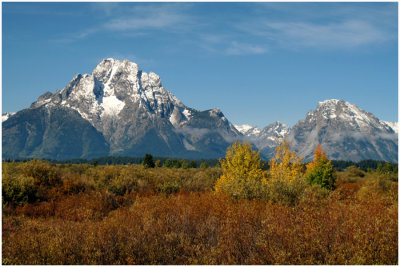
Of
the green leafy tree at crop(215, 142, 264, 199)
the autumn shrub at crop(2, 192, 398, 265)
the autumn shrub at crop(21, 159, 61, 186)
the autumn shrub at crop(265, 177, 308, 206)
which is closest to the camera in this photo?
the autumn shrub at crop(2, 192, 398, 265)

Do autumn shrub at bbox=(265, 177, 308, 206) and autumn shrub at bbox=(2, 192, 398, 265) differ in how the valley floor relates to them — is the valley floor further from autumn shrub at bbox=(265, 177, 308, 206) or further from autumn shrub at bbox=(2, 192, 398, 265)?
autumn shrub at bbox=(265, 177, 308, 206)

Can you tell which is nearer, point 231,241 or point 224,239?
point 231,241

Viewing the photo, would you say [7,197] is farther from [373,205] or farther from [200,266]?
[373,205]

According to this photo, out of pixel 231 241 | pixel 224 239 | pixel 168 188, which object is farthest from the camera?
pixel 168 188

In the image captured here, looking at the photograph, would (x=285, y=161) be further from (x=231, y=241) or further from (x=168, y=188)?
(x=231, y=241)

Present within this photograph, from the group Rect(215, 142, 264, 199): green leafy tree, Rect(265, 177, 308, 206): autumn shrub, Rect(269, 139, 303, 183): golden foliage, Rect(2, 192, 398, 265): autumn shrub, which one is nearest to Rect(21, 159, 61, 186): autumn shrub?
Rect(215, 142, 264, 199): green leafy tree

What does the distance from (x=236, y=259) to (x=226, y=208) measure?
11.7 ft

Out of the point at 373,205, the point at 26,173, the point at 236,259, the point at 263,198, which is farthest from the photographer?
the point at 26,173

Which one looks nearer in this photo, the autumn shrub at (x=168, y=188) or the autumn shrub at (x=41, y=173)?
the autumn shrub at (x=41, y=173)

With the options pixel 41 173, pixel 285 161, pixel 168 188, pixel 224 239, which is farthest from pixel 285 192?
pixel 41 173

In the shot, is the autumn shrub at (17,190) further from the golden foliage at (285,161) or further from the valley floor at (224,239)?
the golden foliage at (285,161)

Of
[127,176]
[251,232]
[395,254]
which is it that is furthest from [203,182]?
[395,254]

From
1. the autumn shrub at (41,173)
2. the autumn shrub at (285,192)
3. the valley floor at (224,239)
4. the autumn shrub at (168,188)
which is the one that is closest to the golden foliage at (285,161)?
the autumn shrub at (168,188)

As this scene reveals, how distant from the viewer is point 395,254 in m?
7.45
